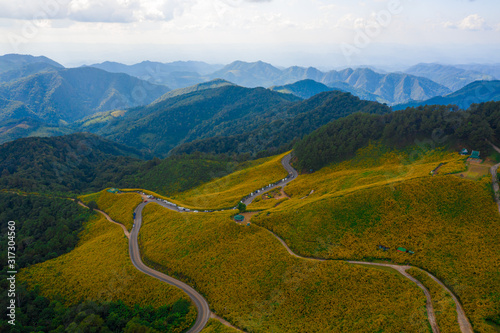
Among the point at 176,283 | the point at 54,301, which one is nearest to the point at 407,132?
the point at 176,283

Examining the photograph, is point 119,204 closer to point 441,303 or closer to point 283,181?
point 283,181

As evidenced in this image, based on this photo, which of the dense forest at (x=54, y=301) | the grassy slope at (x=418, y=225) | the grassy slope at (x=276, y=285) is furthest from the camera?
the dense forest at (x=54, y=301)

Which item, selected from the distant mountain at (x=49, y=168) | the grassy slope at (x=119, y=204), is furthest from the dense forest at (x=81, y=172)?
the grassy slope at (x=119, y=204)

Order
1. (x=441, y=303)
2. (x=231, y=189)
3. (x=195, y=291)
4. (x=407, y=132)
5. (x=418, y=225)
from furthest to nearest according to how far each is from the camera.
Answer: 1. (x=231, y=189)
2. (x=407, y=132)
3. (x=418, y=225)
4. (x=195, y=291)
5. (x=441, y=303)

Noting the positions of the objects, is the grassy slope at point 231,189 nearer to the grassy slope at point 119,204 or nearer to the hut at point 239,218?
the grassy slope at point 119,204

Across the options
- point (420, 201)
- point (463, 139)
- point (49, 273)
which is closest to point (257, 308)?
point (420, 201)

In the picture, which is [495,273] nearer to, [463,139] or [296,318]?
[296,318]

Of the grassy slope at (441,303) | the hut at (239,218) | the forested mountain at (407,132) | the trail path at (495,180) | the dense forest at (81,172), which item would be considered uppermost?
the forested mountain at (407,132)

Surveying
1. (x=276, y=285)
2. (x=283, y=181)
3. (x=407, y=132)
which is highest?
(x=407, y=132)
